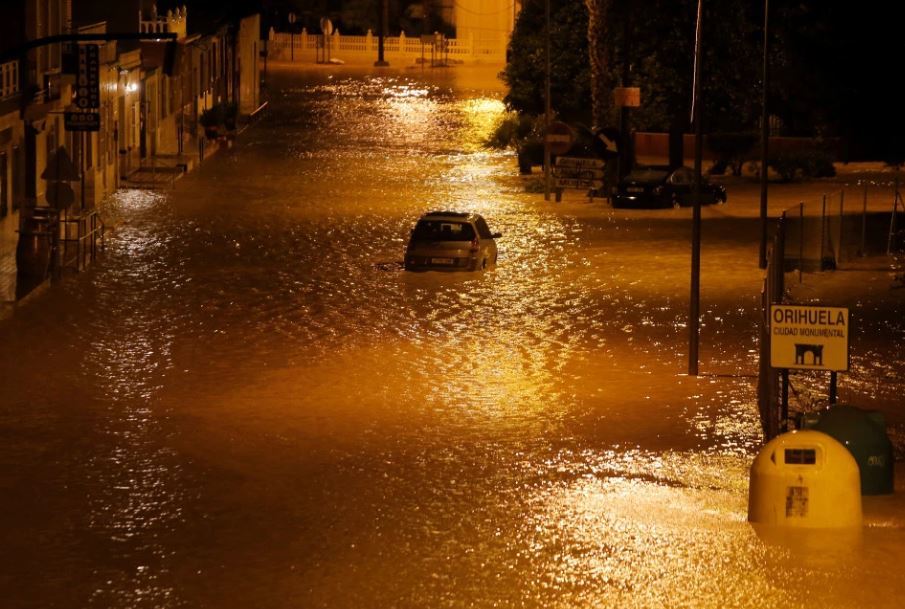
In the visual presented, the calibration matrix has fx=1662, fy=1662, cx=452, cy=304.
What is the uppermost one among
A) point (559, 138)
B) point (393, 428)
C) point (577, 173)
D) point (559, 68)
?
point (559, 68)

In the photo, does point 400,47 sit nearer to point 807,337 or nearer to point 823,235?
point 823,235

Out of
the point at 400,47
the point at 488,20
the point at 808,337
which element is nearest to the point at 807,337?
the point at 808,337

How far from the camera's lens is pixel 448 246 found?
3145 cm

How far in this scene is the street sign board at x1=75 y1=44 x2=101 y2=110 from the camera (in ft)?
120

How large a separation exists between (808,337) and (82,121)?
21.8 m

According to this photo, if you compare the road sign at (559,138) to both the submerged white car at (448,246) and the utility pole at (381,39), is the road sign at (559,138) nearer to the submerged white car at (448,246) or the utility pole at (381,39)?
the submerged white car at (448,246)

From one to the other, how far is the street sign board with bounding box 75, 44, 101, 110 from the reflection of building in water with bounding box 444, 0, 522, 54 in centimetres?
6275

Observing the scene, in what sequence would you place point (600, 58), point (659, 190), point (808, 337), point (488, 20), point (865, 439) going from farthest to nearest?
point (488, 20) → point (600, 58) → point (659, 190) → point (808, 337) → point (865, 439)

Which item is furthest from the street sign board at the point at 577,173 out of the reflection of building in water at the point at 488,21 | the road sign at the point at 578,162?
the reflection of building in water at the point at 488,21

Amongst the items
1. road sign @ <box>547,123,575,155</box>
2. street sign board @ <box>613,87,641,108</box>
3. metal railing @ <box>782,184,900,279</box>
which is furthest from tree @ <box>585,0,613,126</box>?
metal railing @ <box>782,184,900,279</box>

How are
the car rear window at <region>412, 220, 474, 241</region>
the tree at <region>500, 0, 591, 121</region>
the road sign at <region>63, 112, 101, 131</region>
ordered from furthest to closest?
1. the tree at <region>500, 0, 591, 121</region>
2. the road sign at <region>63, 112, 101, 131</region>
3. the car rear window at <region>412, 220, 474, 241</region>

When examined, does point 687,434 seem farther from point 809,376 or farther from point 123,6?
point 123,6

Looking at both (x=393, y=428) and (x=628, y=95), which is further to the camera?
(x=628, y=95)

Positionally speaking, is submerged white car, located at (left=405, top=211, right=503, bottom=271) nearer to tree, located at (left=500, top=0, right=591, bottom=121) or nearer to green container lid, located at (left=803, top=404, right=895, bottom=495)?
green container lid, located at (left=803, top=404, right=895, bottom=495)
